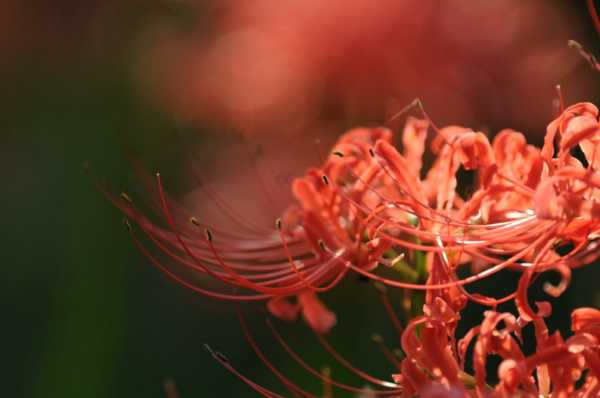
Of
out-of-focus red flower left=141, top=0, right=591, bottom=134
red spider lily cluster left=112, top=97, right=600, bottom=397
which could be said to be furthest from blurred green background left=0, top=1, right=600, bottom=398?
red spider lily cluster left=112, top=97, right=600, bottom=397

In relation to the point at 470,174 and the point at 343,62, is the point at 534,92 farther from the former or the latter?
the point at 343,62

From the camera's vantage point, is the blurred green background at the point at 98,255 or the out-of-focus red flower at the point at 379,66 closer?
the blurred green background at the point at 98,255

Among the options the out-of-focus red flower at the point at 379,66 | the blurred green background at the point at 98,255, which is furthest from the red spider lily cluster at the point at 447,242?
the out-of-focus red flower at the point at 379,66

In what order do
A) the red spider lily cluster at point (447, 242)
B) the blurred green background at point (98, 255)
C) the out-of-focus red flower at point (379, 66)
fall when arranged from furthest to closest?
1. the out-of-focus red flower at point (379, 66)
2. the blurred green background at point (98, 255)
3. the red spider lily cluster at point (447, 242)

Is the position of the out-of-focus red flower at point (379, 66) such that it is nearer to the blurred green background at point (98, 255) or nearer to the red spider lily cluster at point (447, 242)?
the blurred green background at point (98, 255)

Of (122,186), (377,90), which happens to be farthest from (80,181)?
(377,90)

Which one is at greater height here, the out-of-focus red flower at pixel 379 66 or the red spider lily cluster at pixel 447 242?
the out-of-focus red flower at pixel 379 66
